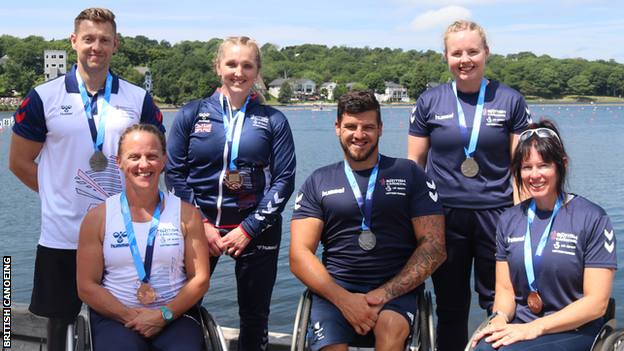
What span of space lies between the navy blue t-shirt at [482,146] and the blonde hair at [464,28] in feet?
1.08

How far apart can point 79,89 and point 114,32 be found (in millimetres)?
400

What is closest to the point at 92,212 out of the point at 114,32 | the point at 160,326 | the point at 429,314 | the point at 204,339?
the point at 160,326

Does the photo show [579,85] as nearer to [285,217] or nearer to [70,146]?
[285,217]

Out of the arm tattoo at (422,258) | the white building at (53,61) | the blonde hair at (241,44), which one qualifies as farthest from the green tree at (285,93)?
the arm tattoo at (422,258)

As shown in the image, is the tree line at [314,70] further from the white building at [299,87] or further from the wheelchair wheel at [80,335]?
the wheelchair wheel at [80,335]

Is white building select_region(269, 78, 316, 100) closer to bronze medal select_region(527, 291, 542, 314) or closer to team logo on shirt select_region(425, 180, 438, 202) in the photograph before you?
team logo on shirt select_region(425, 180, 438, 202)

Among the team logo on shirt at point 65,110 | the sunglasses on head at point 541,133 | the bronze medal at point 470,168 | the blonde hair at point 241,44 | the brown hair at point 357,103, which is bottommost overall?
the bronze medal at point 470,168

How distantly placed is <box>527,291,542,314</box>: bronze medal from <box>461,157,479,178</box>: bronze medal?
0.83 m

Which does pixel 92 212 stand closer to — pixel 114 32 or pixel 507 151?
pixel 114 32

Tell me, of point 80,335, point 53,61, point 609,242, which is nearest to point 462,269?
point 609,242

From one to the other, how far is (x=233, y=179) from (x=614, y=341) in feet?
6.91

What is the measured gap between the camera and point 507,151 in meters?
3.18

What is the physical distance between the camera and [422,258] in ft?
9.18

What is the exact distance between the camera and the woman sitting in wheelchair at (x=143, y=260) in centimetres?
251
